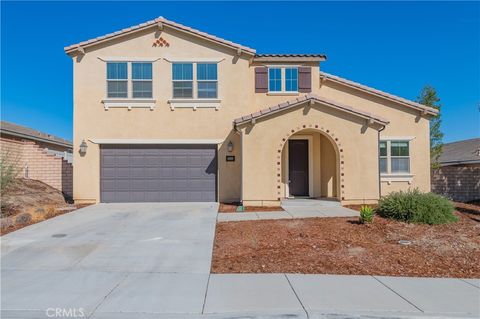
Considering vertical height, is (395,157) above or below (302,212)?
above

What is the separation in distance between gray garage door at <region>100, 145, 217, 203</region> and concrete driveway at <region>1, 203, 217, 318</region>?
145 inches

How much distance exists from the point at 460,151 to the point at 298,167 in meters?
15.6

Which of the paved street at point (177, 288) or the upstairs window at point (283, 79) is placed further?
the upstairs window at point (283, 79)

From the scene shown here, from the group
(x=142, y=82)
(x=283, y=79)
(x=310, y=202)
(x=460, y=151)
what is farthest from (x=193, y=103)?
(x=460, y=151)

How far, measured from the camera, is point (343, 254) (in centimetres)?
704

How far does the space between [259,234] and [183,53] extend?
375 inches

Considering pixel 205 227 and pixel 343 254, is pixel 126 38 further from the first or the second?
pixel 343 254

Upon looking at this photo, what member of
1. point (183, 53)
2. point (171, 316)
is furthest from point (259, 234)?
point (183, 53)

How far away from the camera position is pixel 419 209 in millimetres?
9820

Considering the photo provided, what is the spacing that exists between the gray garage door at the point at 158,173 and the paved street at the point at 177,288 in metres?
6.60

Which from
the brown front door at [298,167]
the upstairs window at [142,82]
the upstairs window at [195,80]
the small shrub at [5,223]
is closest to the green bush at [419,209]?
the brown front door at [298,167]

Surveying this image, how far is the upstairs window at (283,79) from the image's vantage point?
15.3 metres

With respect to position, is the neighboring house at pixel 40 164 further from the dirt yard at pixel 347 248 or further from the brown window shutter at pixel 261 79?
the dirt yard at pixel 347 248

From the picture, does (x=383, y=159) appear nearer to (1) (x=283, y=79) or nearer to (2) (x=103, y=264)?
(1) (x=283, y=79)
